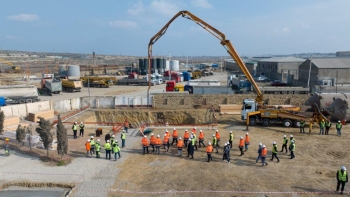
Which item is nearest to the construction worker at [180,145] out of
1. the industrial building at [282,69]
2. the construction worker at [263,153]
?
the construction worker at [263,153]

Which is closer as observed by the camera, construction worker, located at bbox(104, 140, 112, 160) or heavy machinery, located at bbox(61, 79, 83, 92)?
construction worker, located at bbox(104, 140, 112, 160)

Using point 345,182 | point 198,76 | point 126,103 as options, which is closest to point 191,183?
point 345,182

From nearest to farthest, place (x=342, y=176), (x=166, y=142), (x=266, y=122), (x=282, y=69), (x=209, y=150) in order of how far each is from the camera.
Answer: (x=342, y=176)
(x=209, y=150)
(x=166, y=142)
(x=266, y=122)
(x=282, y=69)

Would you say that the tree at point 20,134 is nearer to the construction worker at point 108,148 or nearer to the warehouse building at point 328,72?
the construction worker at point 108,148

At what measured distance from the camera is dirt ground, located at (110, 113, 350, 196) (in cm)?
1267

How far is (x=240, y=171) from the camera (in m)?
14.4

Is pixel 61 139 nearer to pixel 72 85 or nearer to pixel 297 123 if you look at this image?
pixel 297 123

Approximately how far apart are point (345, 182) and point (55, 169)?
13.6 meters

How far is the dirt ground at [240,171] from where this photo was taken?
12.7 m

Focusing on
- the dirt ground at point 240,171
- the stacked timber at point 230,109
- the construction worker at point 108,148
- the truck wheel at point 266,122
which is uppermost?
the stacked timber at point 230,109

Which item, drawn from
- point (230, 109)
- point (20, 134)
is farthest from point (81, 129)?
point (230, 109)

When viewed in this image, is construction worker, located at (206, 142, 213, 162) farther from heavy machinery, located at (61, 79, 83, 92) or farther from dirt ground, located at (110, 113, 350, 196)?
heavy machinery, located at (61, 79, 83, 92)

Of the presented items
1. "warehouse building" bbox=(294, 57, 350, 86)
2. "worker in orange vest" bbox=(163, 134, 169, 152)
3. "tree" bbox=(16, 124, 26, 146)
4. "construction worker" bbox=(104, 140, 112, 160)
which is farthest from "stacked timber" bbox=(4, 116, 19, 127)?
"warehouse building" bbox=(294, 57, 350, 86)

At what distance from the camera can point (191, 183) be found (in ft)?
43.0
